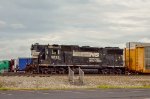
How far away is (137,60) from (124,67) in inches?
85.4

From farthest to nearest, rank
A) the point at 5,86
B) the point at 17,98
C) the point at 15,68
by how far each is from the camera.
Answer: the point at 15,68, the point at 5,86, the point at 17,98

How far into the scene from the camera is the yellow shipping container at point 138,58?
166 ft

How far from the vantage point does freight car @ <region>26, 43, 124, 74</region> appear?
149 ft

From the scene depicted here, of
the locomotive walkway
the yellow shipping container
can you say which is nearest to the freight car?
the yellow shipping container

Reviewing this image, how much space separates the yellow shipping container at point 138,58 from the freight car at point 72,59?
1.76m

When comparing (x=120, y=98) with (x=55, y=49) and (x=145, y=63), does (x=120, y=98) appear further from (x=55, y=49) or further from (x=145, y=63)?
(x=145, y=63)

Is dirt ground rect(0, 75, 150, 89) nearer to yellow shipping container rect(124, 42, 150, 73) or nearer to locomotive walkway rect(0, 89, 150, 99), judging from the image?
locomotive walkway rect(0, 89, 150, 99)

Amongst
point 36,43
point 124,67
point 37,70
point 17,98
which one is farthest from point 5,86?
point 124,67

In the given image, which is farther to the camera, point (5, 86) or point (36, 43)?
point (36, 43)

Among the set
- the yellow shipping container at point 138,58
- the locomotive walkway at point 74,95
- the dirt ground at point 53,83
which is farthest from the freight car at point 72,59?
the locomotive walkway at point 74,95

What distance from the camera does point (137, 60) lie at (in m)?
51.5

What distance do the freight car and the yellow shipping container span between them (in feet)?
5.77

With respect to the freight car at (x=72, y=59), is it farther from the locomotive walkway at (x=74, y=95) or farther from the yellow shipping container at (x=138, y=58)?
the locomotive walkway at (x=74, y=95)

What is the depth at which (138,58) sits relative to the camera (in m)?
51.6
